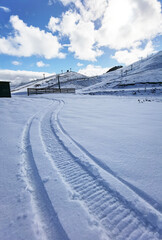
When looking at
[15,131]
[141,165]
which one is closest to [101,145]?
[141,165]

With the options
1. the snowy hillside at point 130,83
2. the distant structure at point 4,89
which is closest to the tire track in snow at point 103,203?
the distant structure at point 4,89

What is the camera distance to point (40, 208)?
1387 mm

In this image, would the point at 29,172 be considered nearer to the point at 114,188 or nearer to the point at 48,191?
the point at 48,191

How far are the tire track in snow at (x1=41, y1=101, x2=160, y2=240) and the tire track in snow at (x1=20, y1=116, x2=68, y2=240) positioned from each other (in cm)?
35

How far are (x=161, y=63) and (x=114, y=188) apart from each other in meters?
61.0

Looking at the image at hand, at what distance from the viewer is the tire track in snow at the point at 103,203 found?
1.16 metres

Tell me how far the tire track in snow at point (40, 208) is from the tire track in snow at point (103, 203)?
1.14ft

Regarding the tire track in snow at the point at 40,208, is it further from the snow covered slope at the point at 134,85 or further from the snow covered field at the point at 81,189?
the snow covered slope at the point at 134,85

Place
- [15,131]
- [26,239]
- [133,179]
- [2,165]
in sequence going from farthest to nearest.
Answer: [15,131] < [2,165] < [133,179] < [26,239]

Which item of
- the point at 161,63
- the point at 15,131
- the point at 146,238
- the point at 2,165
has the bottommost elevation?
the point at 146,238

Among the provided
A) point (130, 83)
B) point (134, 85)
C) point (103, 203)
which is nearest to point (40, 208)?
point (103, 203)

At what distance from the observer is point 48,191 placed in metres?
1.58

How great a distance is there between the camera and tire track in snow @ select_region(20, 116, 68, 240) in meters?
1.14

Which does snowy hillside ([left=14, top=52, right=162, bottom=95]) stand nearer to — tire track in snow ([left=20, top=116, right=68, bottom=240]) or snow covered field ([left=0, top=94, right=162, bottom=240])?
snow covered field ([left=0, top=94, right=162, bottom=240])
